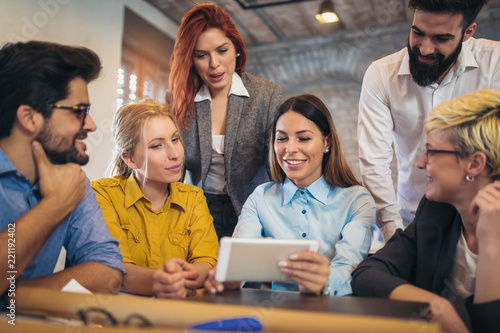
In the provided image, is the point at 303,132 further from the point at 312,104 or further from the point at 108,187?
the point at 108,187

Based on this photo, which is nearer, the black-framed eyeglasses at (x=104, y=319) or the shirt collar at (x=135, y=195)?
the black-framed eyeglasses at (x=104, y=319)

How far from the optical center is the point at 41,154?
4.22 ft

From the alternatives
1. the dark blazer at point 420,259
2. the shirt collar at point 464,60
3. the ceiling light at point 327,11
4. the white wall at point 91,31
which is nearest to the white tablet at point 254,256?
the dark blazer at point 420,259

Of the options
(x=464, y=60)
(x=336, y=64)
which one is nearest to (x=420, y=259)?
(x=464, y=60)

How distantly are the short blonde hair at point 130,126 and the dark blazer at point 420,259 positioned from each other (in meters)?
1.02

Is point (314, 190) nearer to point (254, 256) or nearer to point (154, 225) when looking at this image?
point (154, 225)

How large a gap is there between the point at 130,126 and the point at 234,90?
21.6 inches

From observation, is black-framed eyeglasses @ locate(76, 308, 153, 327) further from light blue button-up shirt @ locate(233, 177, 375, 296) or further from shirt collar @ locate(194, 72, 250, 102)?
shirt collar @ locate(194, 72, 250, 102)

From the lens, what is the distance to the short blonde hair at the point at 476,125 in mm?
1239

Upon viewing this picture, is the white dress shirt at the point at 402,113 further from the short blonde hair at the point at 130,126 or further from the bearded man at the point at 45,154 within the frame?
the bearded man at the point at 45,154

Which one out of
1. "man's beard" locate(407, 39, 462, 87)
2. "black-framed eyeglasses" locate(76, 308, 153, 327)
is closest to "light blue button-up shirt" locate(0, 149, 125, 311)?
"black-framed eyeglasses" locate(76, 308, 153, 327)

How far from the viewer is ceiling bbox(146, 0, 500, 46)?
209 inches

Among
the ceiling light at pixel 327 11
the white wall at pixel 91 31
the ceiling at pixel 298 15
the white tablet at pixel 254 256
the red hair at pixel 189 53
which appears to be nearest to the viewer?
the white tablet at pixel 254 256

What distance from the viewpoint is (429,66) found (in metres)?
1.88
